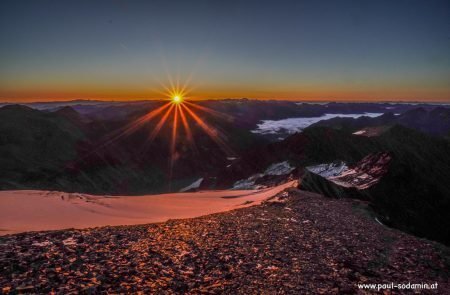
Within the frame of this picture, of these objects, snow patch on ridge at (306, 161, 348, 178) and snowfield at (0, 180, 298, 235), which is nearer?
snowfield at (0, 180, 298, 235)

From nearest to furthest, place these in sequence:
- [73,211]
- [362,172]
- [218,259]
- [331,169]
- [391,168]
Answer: [218,259] → [73,211] → [391,168] → [362,172] → [331,169]

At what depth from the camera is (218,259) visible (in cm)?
664

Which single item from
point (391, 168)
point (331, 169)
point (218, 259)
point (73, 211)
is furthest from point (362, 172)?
point (218, 259)

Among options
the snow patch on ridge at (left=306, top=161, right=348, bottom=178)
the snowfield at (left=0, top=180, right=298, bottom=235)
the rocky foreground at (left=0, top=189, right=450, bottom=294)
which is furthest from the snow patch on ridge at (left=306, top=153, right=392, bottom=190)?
the rocky foreground at (left=0, top=189, right=450, bottom=294)

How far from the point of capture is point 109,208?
12508mm

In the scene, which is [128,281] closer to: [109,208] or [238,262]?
[238,262]

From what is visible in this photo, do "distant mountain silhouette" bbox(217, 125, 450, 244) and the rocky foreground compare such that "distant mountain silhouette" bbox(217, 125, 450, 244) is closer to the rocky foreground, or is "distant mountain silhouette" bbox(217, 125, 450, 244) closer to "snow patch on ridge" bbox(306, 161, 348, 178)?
"snow patch on ridge" bbox(306, 161, 348, 178)

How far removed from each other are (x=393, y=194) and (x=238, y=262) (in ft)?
99.7

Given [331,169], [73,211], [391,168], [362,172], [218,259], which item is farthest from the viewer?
[331,169]

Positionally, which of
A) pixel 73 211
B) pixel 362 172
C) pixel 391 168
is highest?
pixel 73 211

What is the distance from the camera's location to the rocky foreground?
5340 mm

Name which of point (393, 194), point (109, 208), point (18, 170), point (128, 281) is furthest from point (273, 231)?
point (18, 170)

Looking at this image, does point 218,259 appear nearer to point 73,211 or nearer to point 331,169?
point 73,211

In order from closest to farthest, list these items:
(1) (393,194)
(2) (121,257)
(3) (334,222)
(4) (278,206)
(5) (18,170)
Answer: (2) (121,257) < (3) (334,222) < (4) (278,206) < (1) (393,194) < (5) (18,170)
